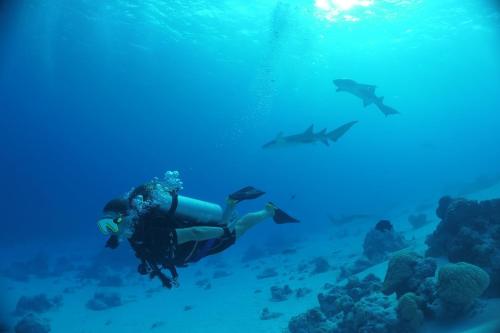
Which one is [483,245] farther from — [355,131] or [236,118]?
[355,131]

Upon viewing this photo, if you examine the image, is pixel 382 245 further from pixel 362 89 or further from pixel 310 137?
pixel 362 89

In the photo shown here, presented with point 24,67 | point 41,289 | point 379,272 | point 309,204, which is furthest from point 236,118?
point 379,272

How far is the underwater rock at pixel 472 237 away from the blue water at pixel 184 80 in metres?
3.91

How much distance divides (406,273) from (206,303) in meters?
11.1

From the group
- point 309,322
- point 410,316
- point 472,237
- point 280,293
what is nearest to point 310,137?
point 280,293

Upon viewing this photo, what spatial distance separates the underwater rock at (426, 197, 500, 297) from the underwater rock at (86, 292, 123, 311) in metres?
15.2

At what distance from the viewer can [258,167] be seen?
166 metres

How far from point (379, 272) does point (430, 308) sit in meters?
5.06

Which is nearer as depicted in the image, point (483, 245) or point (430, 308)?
point (430, 308)

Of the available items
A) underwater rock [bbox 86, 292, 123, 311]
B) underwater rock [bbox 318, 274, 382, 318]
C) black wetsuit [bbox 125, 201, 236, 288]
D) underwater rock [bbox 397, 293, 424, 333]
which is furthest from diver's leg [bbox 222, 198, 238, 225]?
underwater rock [bbox 86, 292, 123, 311]

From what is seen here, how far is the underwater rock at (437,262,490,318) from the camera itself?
18.4 feet

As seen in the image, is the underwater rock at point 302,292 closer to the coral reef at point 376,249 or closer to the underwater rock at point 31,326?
the coral reef at point 376,249

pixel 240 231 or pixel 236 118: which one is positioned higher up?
pixel 236 118

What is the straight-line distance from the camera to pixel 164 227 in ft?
17.2
